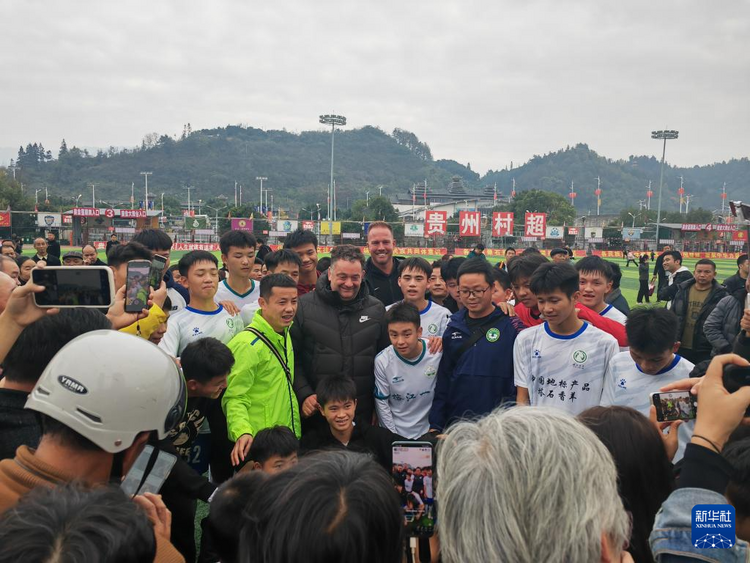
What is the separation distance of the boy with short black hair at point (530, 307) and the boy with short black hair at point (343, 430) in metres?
1.56

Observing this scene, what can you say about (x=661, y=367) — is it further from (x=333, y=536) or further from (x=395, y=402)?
(x=333, y=536)

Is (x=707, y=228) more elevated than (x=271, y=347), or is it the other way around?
(x=707, y=228)

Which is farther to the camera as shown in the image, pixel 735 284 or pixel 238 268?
pixel 735 284

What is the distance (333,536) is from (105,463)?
922mm

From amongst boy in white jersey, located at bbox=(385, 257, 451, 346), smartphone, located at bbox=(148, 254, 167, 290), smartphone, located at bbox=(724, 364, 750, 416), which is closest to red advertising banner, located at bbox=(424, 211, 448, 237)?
boy in white jersey, located at bbox=(385, 257, 451, 346)

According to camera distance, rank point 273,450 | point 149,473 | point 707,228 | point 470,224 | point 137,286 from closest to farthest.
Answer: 1. point 149,473
2. point 137,286
3. point 273,450
4. point 470,224
5. point 707,228

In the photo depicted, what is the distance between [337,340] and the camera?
14.6ft

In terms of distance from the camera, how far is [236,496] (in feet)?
7.26

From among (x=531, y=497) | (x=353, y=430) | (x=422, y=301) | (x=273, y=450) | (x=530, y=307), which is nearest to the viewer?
(x=531, y=497)

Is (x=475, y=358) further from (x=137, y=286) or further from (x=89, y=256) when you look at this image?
(x=89, y=256)

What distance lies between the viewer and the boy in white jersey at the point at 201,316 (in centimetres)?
452

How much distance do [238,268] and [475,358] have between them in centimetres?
263

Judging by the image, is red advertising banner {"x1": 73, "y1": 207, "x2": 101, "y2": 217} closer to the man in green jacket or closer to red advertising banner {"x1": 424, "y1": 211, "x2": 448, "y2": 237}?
red advertising banner {"x1": 424, "y1": 211, "x2": 448, "y2": 237}

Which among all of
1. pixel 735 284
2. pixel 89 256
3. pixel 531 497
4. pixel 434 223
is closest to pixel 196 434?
pixel 531 497
